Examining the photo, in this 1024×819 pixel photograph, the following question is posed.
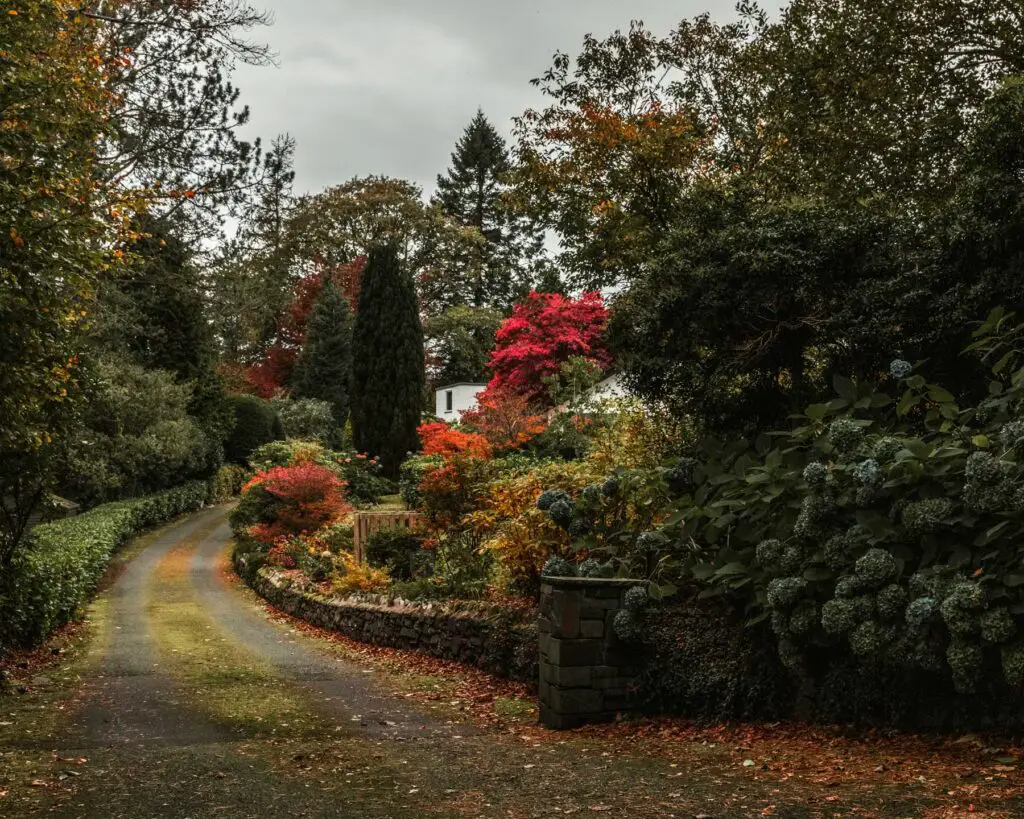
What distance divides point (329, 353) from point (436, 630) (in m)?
30.1

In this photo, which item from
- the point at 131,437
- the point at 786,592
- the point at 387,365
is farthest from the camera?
the point at 387,365

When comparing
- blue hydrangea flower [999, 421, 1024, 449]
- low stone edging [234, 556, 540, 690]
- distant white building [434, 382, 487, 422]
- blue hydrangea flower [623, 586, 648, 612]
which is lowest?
low stone edging [234, 556, 540, 690]

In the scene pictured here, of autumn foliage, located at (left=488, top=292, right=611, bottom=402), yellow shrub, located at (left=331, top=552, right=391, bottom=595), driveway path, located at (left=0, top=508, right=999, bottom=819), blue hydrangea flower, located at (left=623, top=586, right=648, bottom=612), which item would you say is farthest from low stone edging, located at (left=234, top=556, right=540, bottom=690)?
autumn foliage, located at (left=488, top=292, right=611, bottom=402)

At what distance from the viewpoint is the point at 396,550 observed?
14547 millimetres

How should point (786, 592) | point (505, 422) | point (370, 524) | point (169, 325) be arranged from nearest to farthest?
point (786, 592) → point (370, 524) → point (505, 422) → point (169, 325)

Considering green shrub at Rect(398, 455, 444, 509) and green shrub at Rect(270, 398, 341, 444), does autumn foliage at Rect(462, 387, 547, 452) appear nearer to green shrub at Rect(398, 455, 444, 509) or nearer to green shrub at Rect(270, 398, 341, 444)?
green shrub at Rect(398, 455, 444, 509)

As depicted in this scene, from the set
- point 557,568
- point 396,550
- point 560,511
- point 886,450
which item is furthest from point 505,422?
point 886,450

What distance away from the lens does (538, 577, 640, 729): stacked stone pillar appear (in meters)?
6.61

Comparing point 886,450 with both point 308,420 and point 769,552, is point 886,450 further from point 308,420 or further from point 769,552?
point 308,420

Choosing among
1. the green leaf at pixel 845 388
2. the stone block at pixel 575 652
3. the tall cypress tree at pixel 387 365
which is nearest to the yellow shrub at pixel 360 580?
the stone block at pixel 575 652

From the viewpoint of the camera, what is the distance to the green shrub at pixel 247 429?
107 feet

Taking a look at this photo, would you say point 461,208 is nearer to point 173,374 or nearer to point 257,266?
point 257,266

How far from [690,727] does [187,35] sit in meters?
16.5

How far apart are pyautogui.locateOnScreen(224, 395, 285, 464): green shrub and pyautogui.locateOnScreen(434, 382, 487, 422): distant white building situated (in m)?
6.87
